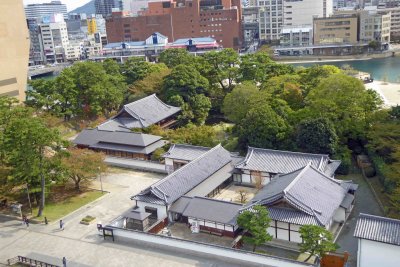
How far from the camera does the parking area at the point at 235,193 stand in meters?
31.2

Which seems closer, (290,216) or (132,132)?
(290,216)

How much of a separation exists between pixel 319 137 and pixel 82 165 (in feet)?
62.8

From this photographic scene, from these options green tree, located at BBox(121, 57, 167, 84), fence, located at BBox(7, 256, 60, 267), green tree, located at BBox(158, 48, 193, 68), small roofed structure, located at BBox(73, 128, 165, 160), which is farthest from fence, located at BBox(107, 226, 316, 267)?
green tree, located at BBox(158, 48, 193, 68)

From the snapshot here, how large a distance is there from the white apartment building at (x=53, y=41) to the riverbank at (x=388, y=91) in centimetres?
10121

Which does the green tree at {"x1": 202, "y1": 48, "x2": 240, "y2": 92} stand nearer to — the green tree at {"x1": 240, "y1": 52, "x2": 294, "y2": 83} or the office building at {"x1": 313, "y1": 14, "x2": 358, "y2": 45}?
the green tree at {"x1": 240, "y1": 52, "x2": 294, "y2": 83}

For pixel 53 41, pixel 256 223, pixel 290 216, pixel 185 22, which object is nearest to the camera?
pixel 256 223

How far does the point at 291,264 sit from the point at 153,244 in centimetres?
848

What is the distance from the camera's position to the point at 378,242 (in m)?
20.6

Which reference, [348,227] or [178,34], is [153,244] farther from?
[178,34]

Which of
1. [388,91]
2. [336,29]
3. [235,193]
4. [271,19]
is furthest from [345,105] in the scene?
[271,19]

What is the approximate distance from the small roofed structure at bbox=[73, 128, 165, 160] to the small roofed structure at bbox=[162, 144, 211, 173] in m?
3.15

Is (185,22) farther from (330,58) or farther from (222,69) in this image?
(222,69)

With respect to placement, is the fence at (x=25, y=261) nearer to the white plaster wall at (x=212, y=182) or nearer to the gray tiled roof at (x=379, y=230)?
the white plaster wall at (x=212, y=182)

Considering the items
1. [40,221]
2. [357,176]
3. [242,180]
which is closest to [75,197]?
[40,221]
